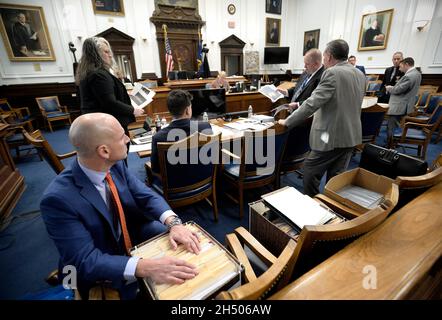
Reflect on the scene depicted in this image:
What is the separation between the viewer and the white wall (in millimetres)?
5934

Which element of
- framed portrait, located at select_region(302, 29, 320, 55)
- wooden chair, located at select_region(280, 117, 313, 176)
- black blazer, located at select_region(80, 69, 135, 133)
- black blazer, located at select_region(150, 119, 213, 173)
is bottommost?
wooden chair, located at select_region(280, 117, 313, 176)

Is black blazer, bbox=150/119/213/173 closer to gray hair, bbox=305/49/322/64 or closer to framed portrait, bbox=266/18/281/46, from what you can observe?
gray hair, bbox=305/49/322/64

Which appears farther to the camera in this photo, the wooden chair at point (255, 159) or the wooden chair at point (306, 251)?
the wooden chair at point (255, 159)

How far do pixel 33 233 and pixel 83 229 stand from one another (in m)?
1.86

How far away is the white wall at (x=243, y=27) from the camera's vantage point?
5934 millimetres

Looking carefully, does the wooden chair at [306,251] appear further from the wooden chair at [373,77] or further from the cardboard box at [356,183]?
the wooden chair at [373,77]

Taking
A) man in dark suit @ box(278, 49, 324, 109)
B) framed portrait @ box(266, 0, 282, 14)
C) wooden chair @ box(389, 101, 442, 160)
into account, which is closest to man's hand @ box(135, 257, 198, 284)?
man in dark suit @ box(278, 49, 324, 109)

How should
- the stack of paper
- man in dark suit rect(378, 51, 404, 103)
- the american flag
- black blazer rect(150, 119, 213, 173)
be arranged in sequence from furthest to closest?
the american flag
man in dark suit rect(378, 51, 404, 103)
black blazer rect(150, 119, 213, 173)
the stack of paper

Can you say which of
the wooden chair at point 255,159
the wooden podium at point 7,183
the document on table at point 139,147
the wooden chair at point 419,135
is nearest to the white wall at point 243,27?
the wooden chair at point 419,135

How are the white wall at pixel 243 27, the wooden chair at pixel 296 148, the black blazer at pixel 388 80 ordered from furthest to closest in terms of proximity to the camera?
the white wall at pixel 243 27, the black blazer at pixel 388 80, the wooden chair at pixel 296 148

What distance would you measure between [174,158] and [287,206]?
90cm

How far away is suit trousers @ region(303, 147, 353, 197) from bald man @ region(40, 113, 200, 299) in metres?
1.58

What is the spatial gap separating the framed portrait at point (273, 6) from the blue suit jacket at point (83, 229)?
10.4 meters
